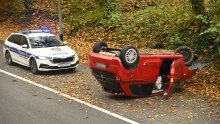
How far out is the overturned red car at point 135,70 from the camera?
11273 millimetres

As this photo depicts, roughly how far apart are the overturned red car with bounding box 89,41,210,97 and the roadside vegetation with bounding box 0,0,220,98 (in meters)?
1.20

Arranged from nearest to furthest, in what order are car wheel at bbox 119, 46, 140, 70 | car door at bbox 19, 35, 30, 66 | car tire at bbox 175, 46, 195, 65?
1. car wheel at bbox 119, 46, 140, 70
2. car tire at bbox 175, 46, 195, 65
3. car door at bbox 19, 35, 30, 66

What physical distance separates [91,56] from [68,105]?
1.70m

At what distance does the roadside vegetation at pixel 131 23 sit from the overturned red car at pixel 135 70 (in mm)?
1199

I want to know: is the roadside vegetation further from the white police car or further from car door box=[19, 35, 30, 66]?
car door box=[19, 35, 30, 66]

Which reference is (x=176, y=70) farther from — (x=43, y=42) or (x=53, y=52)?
(x=43, y=42)

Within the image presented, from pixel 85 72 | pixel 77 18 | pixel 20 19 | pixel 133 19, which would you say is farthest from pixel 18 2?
pixel 85 72

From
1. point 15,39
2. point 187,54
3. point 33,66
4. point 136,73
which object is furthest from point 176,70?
point 15,39

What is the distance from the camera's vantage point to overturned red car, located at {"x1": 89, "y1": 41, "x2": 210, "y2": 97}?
11.3 metres

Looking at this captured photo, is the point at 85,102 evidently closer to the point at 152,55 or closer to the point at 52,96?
the point at 52,96

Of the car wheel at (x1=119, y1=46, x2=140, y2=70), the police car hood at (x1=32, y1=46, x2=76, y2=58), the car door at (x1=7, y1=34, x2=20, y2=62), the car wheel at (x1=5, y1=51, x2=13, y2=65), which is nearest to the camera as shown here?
the car wheel at (x1=119, y1=46, x2=140, y2=70)

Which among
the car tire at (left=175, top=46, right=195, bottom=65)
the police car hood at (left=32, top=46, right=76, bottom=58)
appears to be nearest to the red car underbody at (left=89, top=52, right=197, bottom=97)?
the car tire at (left=175, top=46, right=195, bottom=65)

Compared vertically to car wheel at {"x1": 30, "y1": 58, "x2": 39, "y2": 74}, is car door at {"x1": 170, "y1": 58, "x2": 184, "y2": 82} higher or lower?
higher

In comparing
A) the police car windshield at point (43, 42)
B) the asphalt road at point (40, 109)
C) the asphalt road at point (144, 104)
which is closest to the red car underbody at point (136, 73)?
the asphalt road at point (144, 104)
